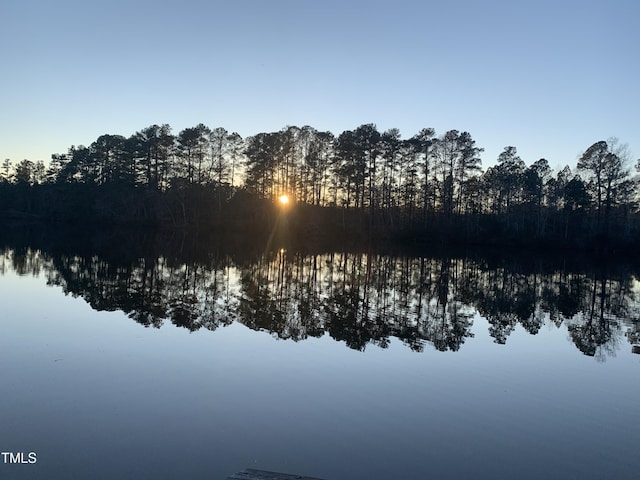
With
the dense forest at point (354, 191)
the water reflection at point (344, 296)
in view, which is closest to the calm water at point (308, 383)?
the water reflection at point (344, 296)

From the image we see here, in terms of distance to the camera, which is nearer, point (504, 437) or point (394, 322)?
point (504, 437)

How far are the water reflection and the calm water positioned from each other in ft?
0.49

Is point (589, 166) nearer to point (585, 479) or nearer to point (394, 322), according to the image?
point (394, 322)

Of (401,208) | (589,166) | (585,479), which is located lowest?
(585,479)

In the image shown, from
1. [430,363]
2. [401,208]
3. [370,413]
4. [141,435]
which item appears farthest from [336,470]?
[401,208]

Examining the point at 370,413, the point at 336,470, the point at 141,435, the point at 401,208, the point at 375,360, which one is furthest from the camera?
the point at 401,208

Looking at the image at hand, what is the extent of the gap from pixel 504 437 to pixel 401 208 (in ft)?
202

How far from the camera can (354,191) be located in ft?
206

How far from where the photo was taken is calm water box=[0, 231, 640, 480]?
5719 mm

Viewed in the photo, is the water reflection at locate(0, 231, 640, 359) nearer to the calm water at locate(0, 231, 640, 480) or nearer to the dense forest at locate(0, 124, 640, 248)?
the calm water at locate(0, 231, 640, 480)

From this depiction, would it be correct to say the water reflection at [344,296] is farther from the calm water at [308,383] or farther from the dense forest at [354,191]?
the dense forest at [354,191]

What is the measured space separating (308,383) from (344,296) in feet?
32.6

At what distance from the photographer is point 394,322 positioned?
14.3 meters

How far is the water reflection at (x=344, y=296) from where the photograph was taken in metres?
13.2
